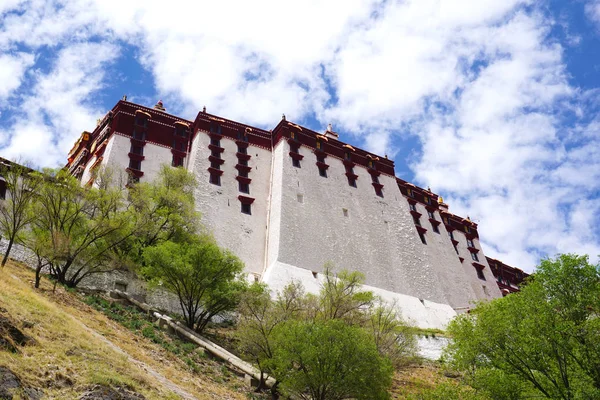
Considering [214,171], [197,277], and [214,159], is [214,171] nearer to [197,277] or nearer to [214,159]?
[214,159]

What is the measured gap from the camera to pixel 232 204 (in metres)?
35.5

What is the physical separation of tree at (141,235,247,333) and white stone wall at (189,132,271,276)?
8.70 m

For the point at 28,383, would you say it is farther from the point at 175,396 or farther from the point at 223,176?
the point at 223,176

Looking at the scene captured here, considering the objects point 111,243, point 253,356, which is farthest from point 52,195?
point 253,356

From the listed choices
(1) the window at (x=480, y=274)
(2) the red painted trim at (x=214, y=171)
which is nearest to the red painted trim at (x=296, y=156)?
(2) the red painted trim at (x=214, y=171)

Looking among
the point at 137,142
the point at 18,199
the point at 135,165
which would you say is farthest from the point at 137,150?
the point at 18,199

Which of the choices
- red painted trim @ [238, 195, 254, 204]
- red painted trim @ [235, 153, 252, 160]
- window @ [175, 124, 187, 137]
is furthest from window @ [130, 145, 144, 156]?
red painted trim @ [238, 195, 254, 204]

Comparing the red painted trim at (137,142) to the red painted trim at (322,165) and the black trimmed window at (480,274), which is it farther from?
the black trimmed window at (480,274)

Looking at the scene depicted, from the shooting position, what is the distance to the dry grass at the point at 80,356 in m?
10.4

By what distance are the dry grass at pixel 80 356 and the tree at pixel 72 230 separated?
9.64ft

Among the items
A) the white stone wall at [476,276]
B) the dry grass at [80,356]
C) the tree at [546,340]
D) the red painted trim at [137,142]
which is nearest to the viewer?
the dry grass at [80,356]

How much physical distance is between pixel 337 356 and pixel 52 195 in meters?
14.2

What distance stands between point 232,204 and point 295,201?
4.04 m

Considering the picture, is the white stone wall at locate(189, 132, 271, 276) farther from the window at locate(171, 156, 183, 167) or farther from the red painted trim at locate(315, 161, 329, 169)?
the red painted trim at locate(315, 161, 329, 169)
